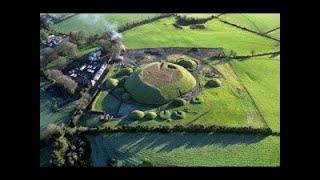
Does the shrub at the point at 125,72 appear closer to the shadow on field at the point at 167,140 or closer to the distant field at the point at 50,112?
the distant field at the point at 50,112

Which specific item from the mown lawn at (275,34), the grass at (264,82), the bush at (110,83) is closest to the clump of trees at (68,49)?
the bush at (110,83)

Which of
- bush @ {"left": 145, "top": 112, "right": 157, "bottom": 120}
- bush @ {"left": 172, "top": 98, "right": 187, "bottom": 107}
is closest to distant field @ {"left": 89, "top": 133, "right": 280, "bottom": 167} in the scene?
bush @ {"left": 145, "top": 112, "right": 157, "bottom": 120}

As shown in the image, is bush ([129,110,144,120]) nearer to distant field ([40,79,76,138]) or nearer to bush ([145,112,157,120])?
bush ([145,112,157,120])

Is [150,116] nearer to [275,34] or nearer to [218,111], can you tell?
[218,111]

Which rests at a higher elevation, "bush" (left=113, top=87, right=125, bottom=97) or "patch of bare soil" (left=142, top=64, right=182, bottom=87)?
"patch of bare soil" (left=142, top=64, right=182, bottom=87)

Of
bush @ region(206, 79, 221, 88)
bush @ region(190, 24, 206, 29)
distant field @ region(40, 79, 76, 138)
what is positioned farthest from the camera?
bush @ region(190, 24, 206, 29)

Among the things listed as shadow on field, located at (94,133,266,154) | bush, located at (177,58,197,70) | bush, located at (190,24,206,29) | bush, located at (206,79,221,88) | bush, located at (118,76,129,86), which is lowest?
shadow on field, located at (94,133,266,154)
